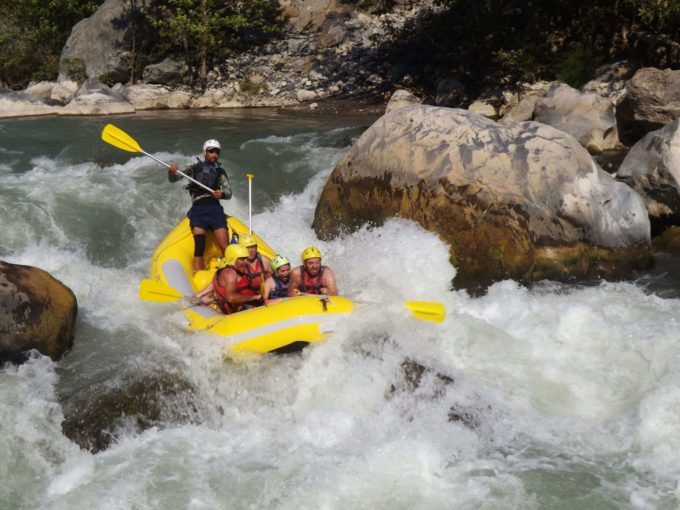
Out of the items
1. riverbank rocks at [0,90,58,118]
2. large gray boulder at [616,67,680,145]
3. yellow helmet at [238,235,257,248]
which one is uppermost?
large gray boulder at [616,67,680,145]

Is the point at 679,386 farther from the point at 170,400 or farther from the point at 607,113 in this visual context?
the point at 607,113

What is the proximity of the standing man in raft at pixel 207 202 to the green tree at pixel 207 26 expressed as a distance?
11.4m

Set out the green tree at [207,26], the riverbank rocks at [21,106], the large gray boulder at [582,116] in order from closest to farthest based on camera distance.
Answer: the large gray boulder at [582,116]
the riverbank rocks at [21,106]
the green tree at [207,26]

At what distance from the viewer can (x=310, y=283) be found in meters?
5.36

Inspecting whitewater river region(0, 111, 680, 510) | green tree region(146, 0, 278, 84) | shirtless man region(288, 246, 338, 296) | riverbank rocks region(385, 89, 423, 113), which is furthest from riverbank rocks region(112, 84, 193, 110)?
shirtless man region(288, 246, 338, 296)

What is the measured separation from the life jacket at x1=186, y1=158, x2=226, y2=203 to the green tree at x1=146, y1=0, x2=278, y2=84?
37.4 ft

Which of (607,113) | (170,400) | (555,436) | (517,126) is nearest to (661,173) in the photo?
(517,126)

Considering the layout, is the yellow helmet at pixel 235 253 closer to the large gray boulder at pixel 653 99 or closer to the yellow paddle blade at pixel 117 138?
the yellow paddle blade at pixel 117 138

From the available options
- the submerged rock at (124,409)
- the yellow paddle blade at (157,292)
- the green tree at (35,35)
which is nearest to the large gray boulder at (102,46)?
→ the green tree at (35,35)

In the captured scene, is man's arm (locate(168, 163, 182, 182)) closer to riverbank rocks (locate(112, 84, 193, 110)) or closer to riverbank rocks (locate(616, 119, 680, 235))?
riverbank rocks (locate(616, 119, 680, 235))

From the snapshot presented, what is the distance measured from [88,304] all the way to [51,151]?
5859mm

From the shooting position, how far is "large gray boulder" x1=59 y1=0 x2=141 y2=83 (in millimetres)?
18094

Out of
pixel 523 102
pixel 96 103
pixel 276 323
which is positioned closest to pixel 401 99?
pixel 523 102

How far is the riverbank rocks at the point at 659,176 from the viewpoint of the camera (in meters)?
6.73
